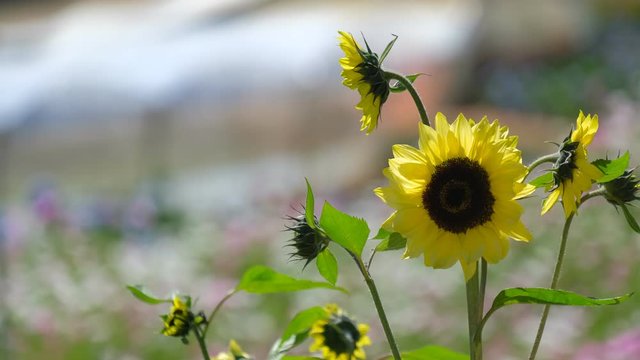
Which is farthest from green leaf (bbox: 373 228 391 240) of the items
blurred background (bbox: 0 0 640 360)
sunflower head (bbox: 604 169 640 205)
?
blurred background (bbox: 0 0 640 360)

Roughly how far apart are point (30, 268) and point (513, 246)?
2.57 ft

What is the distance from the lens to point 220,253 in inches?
93.2

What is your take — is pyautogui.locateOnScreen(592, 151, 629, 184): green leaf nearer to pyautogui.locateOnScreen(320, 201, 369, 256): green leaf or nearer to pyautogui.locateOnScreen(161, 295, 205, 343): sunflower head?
pyautogui.locateOnScreen(320, 201, 369, 256): green leaf

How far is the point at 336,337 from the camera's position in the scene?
2.14ft

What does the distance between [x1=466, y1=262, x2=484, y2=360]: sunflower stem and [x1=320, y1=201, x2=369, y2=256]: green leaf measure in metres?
0.05

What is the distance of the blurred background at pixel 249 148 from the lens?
6.15ft

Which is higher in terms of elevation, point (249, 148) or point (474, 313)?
point (249, 148)

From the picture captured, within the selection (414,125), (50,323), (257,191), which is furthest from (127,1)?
(50,323)

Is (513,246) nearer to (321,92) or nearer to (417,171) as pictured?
(417,171)

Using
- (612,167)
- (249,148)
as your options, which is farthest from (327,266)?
(249,148)

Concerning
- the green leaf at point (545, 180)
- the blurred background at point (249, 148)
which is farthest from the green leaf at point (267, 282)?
the blurred background at point (249, 148)

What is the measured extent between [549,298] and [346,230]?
9 cm

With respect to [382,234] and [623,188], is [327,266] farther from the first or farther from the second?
[623,188]

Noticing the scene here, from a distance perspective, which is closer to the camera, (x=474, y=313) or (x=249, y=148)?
(x=474, y=313)
